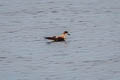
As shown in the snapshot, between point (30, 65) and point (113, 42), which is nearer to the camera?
point (30, 65)

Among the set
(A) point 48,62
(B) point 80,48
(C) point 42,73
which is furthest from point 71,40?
(C) point 42,73

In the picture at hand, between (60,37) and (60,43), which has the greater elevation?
(60,37)

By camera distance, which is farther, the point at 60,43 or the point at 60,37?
the point at 60,37

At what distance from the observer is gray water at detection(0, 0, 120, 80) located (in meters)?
24.0

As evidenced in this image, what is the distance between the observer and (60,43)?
29.9 meters

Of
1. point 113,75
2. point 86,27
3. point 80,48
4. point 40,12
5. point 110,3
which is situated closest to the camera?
point 113,75

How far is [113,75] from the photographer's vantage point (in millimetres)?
23391

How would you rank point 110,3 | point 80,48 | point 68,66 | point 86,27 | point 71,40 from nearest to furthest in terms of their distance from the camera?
point 68,66 → point 80,48 → point 71,40 → point 86,27 → point 110,3

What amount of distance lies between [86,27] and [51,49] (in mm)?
5061

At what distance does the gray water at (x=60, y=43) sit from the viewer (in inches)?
946

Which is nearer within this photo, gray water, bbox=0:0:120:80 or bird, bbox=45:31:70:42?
gray water, bbox=0:0:120:80

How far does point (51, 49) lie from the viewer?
28109mm

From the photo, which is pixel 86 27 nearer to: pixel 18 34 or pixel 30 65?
pixel 18 34

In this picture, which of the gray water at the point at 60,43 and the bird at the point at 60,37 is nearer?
the gray water at the point at 60,43
